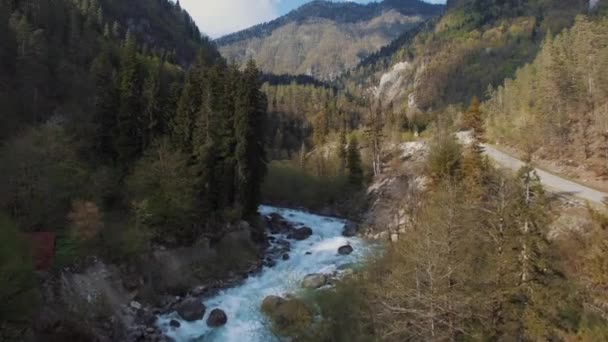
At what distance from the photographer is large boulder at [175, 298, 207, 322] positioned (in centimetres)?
3478

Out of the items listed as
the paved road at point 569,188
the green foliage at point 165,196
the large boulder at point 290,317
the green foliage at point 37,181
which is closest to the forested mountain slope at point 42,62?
the green foliage at point 37,181

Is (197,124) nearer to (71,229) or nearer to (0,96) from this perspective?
(71,229)

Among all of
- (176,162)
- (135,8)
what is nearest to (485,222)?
(176,162)

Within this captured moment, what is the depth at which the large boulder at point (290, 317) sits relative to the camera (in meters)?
27.2

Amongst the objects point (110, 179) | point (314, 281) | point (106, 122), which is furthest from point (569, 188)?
point (106, 122)

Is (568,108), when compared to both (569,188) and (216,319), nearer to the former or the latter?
(569,188)

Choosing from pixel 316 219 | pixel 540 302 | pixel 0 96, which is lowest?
pixel 316 219

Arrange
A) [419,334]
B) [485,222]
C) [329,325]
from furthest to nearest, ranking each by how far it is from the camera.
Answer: [485,222] → [329,325] → [419,334]

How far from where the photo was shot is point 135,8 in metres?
181

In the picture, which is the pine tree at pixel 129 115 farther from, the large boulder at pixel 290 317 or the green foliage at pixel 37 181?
the large boulder at pixel 290 317

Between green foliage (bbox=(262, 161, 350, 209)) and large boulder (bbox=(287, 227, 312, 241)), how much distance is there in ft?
54.0

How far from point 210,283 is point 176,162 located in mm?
11646

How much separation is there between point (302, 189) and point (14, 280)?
186ft

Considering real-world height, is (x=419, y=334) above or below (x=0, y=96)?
below
